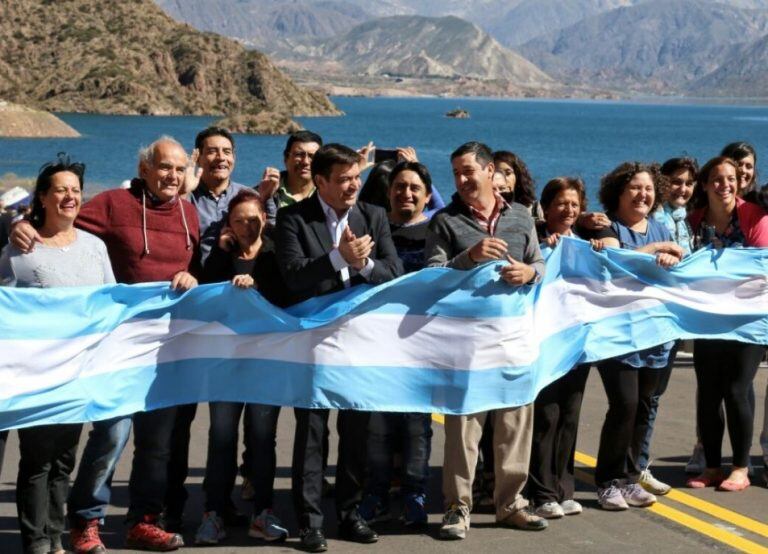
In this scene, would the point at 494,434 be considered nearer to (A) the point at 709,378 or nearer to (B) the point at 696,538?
(B) the point at 696,538

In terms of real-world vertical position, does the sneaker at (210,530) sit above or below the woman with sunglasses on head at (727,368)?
below

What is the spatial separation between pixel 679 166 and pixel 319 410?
351 cm

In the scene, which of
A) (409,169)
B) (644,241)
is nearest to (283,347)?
(409,169)

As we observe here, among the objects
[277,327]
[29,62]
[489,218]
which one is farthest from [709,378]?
[29,62]

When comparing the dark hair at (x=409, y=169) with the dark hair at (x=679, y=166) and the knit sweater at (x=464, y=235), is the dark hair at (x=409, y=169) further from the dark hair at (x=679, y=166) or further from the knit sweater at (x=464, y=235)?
the dark hair at (x=679, y=166)

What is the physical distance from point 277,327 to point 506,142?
111 metres

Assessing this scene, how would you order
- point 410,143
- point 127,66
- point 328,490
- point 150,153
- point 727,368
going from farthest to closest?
1. point 127,66
2. point 410,143
3. point 727,368
4. point 328,490
5. point 150,153

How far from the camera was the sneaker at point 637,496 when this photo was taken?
299 inches

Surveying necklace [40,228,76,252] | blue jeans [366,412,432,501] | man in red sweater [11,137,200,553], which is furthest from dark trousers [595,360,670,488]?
necklace [40,228,76,252]

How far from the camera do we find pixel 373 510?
7.21m

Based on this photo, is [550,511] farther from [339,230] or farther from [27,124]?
[27,124]

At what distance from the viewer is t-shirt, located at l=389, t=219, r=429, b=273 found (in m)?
7.52

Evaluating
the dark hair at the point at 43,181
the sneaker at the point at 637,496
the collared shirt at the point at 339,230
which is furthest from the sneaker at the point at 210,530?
the sneaker at the point at 637,496

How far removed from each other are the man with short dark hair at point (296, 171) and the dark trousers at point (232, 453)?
152cm
